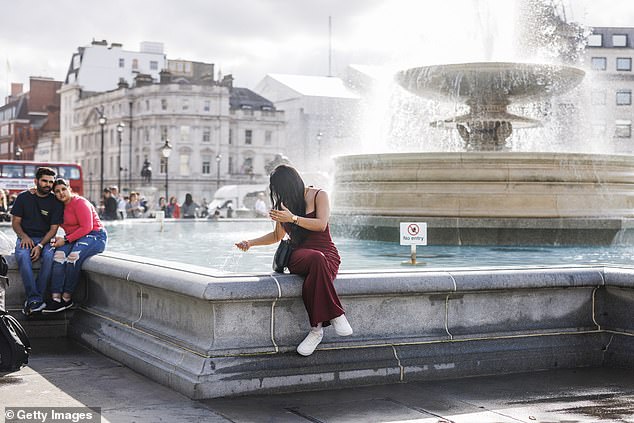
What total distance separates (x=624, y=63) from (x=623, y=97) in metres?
2.68

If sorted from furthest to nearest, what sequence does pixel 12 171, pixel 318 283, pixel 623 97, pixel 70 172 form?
pixel 623 97
pixel 70 172
pixel 12 171
pixel 318 283

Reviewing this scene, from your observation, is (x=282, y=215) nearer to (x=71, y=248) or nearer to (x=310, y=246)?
(x=310, y=246)

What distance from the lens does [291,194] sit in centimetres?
631

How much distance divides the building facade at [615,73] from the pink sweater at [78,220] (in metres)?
68.9

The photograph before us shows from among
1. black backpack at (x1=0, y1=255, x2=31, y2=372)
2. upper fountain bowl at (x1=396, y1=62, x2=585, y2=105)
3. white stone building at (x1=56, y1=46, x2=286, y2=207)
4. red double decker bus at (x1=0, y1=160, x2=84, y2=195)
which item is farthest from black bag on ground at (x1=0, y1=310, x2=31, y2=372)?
white stone building at (x1=56, y1=46, x2=286, y2=207)

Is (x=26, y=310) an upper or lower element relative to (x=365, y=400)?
upper

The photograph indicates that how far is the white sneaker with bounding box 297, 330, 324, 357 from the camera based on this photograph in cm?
602

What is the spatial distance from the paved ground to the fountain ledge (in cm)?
13

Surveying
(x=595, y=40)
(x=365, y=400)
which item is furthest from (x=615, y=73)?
(x=365, y=400)

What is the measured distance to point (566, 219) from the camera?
1220 centimetres

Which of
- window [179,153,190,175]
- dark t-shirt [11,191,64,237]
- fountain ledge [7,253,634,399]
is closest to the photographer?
fountain ledge [7,253,634,399]

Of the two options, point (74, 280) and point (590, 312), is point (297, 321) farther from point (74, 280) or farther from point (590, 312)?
point (74, 280)

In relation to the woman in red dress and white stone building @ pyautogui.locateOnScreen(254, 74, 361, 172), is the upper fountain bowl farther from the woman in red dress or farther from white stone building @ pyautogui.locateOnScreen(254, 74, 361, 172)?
white stone building @ pyautogui.locateOnScreen(254, 74, 361, 172)

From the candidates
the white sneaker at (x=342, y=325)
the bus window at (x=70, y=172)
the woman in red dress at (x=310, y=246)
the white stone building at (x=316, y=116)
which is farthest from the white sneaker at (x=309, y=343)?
the white stone building at (x=316, y=116)
